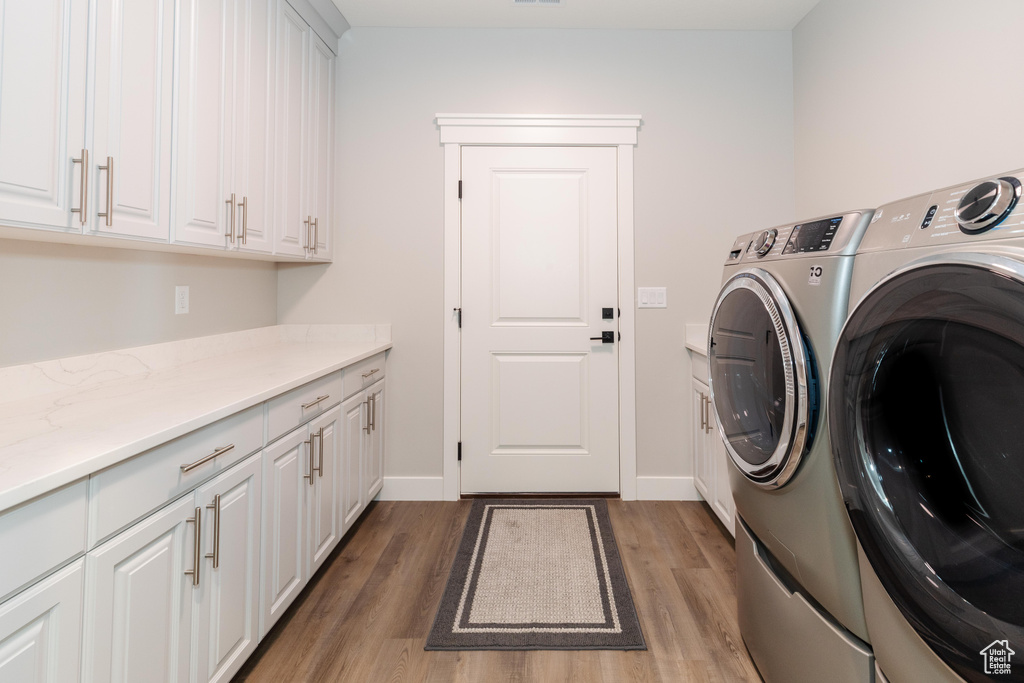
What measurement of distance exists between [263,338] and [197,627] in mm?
1676

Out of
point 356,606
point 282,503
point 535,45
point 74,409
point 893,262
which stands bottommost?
point 356,606

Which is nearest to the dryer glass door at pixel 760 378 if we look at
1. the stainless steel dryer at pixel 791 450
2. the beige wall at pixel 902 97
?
the stainless steel dryer at pixel 791 450

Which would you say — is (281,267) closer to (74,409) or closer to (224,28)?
(224,28)

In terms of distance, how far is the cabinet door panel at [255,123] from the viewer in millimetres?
1941

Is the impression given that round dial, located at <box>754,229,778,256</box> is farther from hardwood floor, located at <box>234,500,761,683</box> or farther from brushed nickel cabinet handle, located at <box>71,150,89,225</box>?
brushed nickel cabinet handle, located at <box>71,150,89,225</box>

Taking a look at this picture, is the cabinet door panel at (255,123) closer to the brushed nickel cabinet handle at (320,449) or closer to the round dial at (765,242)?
the brushed nickel cabinet handle at (320,449)

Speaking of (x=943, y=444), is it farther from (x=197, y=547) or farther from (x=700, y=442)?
(x=700, y=442)

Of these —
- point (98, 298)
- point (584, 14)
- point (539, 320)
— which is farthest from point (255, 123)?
point (584, 14)

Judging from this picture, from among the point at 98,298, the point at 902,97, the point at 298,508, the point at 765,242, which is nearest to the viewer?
the point at 765,242

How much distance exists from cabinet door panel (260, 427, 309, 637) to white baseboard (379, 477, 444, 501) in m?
1.05

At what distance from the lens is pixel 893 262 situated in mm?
916

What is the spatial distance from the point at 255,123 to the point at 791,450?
215 centimetres

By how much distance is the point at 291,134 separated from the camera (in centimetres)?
234

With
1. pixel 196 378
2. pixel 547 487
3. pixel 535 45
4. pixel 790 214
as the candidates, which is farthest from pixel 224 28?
pixel 790 214
